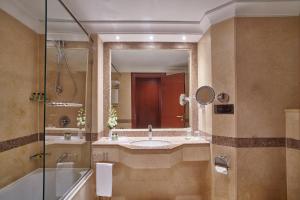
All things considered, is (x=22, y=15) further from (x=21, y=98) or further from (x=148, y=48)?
(x=148, y=48)

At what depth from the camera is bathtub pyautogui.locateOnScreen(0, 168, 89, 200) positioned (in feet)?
6.54

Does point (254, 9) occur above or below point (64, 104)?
above

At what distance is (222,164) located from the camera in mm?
2229

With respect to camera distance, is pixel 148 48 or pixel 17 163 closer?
pixel 17 163

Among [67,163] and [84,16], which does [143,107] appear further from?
[84,16]

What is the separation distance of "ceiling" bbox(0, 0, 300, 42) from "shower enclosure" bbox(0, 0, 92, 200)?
2 cm

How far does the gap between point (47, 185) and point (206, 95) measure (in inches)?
78.2

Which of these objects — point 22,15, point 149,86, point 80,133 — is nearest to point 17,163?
point 80,133

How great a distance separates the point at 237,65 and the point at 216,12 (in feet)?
2.11

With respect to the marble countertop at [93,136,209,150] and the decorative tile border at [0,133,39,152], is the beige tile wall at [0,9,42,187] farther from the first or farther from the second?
the marble countertop at [93,136,209,150]

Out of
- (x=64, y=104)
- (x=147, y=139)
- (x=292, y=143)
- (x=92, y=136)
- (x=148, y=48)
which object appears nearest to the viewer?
(x=292, y=143)

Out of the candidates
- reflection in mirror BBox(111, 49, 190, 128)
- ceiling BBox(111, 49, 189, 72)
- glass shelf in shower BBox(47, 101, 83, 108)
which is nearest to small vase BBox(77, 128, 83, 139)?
glass shelf in shower BBox(47, 101, 83, 108)

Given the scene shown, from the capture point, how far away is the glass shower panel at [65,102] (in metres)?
2.13

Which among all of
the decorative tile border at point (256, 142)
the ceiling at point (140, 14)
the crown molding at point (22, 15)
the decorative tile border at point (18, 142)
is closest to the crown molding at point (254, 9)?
the ceiling at point (140, 14)
